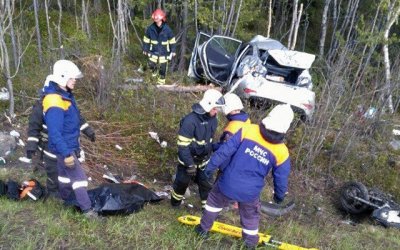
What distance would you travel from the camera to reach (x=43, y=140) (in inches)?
202

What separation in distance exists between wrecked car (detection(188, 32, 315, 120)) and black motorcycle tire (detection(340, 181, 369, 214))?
5.26 feet

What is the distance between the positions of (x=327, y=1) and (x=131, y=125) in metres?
10.2

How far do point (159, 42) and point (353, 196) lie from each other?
5.39 meters

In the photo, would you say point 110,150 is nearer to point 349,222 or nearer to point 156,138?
point 156,138

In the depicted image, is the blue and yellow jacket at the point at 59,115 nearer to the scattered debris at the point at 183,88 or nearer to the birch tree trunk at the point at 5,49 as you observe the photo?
the birch tree trunk at the point at 5,49

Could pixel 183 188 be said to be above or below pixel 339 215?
above

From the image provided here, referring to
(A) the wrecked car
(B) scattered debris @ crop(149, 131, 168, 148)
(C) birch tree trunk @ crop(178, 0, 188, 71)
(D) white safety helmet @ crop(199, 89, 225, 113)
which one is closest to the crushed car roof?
(A) the wrecked car

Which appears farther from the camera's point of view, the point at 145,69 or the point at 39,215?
the point at 145,69

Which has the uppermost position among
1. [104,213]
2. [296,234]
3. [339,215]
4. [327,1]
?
[327,1]

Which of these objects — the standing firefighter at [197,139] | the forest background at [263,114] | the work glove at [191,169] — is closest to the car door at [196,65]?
the forest background at [263,114]

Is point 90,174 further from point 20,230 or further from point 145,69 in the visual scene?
point 145,69

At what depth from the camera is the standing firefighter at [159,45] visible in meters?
9.98

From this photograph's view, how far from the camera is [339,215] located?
7715 mm

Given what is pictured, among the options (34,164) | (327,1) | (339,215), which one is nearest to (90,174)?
(34,164)
